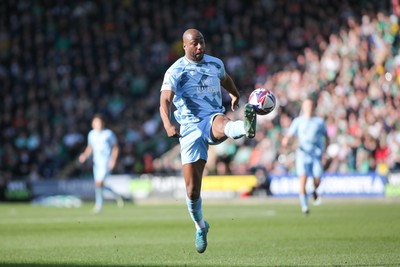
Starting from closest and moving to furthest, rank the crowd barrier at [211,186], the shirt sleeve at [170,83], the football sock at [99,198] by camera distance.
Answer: the shirt sleeve at [170,83]
the football sock at [99,198]
the crowd barrier at [211,186]

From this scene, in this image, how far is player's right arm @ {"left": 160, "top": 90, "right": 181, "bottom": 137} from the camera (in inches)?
436

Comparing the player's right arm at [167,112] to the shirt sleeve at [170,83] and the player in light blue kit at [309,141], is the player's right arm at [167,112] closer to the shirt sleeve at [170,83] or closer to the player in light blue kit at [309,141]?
the shirt sleeve at [170,83]

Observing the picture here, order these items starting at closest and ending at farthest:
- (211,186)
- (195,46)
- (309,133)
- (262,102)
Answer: (262,102) → (195,46) → (309,133) → (211,186)

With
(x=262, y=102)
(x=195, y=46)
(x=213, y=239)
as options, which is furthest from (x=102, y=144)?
(x=262, y=102)

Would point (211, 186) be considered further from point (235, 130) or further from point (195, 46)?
point (235, 130)

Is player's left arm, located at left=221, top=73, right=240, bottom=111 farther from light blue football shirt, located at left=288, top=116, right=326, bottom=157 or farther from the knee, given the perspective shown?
light blue football shirt, located at left=288, top=116, right=326, bottom=157

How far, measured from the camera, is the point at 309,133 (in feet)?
75.0

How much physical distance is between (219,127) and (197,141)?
45cm

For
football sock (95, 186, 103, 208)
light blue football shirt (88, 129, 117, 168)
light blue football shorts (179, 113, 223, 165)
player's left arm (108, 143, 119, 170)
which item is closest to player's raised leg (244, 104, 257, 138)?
light blue football shorts (179, 113, 223, 165)

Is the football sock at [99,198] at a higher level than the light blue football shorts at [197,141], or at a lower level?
lower

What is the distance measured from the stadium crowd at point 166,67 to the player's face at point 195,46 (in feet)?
59.8

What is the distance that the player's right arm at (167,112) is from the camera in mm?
11071

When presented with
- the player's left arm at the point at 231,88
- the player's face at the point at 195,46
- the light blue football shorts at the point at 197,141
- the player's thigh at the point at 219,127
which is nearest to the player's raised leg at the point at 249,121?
the player's thigh at the point at 219,127

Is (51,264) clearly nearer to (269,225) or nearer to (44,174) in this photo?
(269,225)
